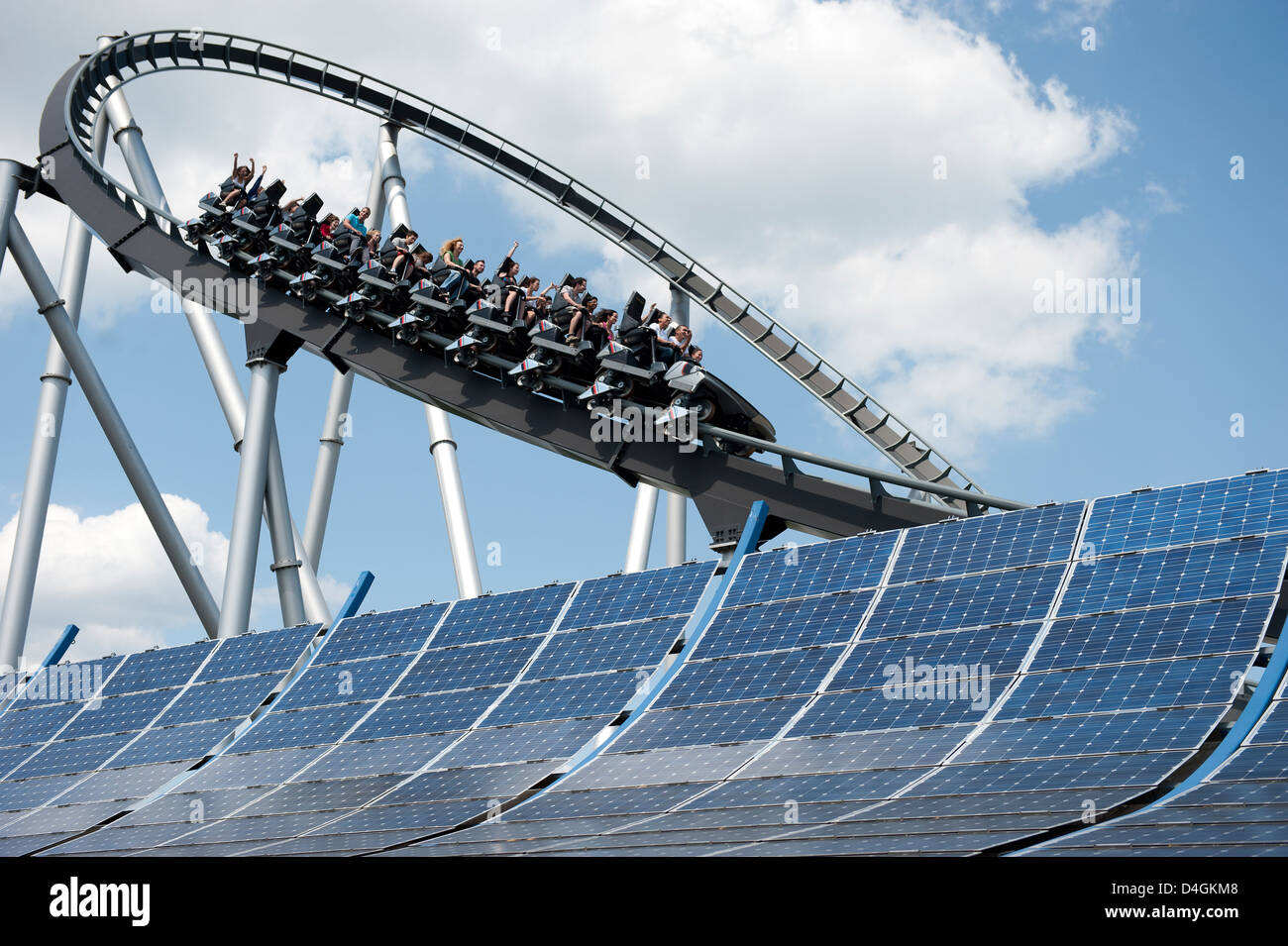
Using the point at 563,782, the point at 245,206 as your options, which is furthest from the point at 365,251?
the point at 563,782

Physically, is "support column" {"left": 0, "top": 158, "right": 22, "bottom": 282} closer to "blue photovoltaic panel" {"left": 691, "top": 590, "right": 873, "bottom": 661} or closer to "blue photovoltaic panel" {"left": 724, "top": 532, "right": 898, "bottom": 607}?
"blue photovoltaic panel" {"left": 724, "top": 532, "right": 898, "bottom": 607}

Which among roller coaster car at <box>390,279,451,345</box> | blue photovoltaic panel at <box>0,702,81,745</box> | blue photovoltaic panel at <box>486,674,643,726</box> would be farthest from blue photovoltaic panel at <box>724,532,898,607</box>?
blue photovoltaic panel at <box>0,702,81,745</box>

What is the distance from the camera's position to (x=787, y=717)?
400 inches

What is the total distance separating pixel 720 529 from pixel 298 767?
203 inches

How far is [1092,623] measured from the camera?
9516 mm

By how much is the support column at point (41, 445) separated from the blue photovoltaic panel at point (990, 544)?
491 inches

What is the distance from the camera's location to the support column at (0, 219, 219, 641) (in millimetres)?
18984

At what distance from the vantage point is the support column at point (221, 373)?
19.0 metres

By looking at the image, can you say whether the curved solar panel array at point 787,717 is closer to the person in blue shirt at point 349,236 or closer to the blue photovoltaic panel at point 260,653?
the blue photovoltaic panel at point 260,653

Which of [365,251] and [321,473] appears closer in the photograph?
[365,251]

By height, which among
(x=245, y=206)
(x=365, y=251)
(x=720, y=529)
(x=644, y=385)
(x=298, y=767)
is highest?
(x=245, y=206)

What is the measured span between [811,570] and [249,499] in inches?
325

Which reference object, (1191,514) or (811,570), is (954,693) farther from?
(811,570)
